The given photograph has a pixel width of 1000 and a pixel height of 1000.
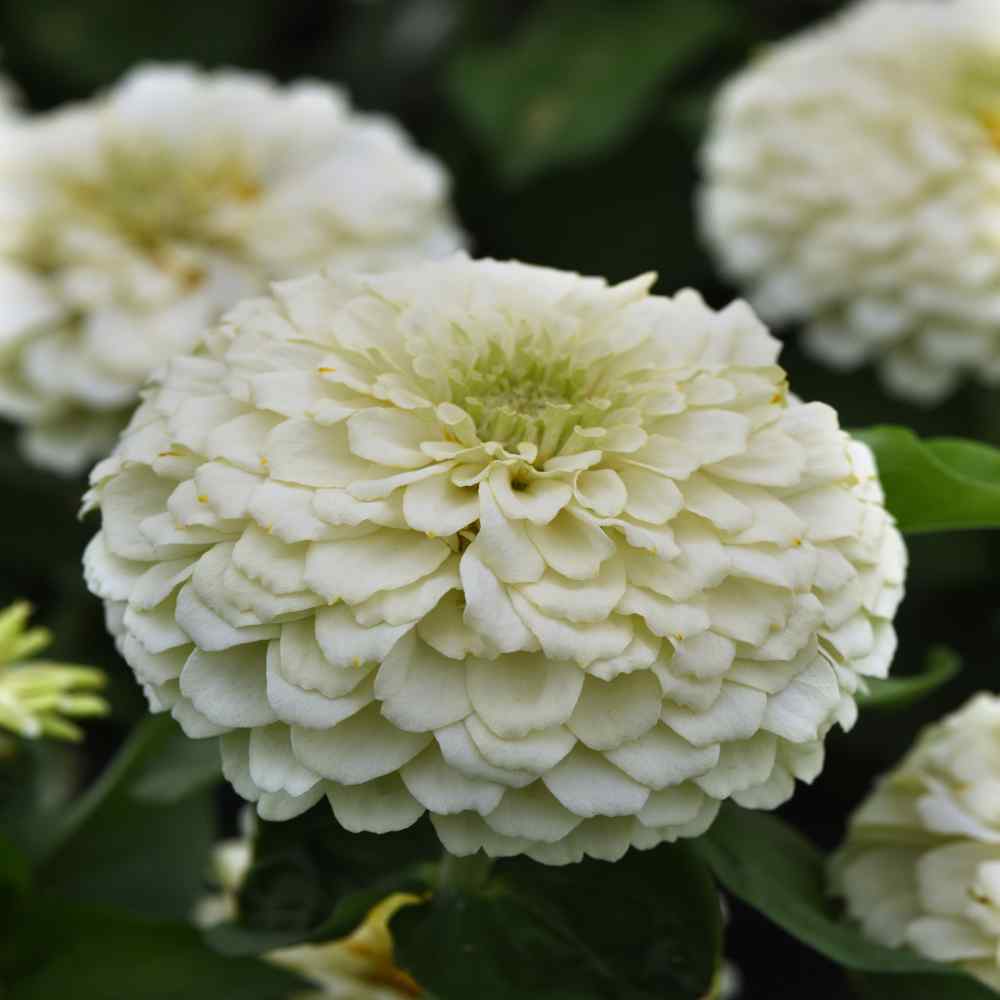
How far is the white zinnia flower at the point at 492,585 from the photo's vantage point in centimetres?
44

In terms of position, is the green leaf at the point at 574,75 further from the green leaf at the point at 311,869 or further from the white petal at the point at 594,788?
the white petal at the point at 594,788

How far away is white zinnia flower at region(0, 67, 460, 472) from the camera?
92 centimetres

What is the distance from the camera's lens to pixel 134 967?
632 mm

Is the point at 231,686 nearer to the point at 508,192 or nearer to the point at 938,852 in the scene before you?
the point at 938,852

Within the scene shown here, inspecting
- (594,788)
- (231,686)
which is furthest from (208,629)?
(594,788)

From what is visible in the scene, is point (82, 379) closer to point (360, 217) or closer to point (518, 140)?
point (360, 217)

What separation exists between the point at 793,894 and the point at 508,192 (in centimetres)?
85

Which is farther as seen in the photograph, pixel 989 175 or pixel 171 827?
pixel 989 175

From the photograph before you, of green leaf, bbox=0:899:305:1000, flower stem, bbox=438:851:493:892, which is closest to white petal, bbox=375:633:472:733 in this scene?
flower stem, bbox=438:851:493:892

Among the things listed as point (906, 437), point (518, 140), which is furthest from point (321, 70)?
point (906, 437)

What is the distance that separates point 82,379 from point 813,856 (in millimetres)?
546

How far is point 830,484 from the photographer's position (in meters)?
0.50

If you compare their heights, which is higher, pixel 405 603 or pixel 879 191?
pixel 405 603

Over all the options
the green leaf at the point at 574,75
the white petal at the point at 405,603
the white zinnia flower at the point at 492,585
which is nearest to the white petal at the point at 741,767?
the white zinnia flower at the point at 492,585
